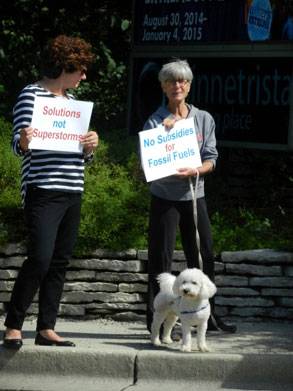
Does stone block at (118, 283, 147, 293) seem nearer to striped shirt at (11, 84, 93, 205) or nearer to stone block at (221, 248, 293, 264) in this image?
stone block at (221, 248, 293, 264)

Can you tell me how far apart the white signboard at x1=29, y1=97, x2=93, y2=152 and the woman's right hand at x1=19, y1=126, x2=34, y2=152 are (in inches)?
2.2

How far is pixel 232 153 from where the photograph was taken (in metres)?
9.84

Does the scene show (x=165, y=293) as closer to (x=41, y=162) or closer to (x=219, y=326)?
(x=219, y=326)

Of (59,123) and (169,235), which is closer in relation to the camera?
(59,123)

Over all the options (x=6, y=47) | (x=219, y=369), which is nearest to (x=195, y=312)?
(x=219, y=369)

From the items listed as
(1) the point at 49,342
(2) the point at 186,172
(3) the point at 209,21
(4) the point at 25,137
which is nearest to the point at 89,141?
(4) the point at 25,137

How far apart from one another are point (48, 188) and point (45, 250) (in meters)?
0.41

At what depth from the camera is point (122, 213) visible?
7.95 m

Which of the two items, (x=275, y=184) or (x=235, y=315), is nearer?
(x=235, y=315)

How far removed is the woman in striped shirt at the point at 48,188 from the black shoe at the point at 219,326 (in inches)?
47.7

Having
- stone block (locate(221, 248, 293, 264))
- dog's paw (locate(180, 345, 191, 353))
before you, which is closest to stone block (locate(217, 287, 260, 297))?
stone block (locate(221, 248, 293, 264))

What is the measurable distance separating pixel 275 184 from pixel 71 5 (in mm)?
3468

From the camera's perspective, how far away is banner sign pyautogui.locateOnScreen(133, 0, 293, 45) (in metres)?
8.77

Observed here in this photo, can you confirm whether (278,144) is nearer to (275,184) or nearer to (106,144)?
(275,184)
